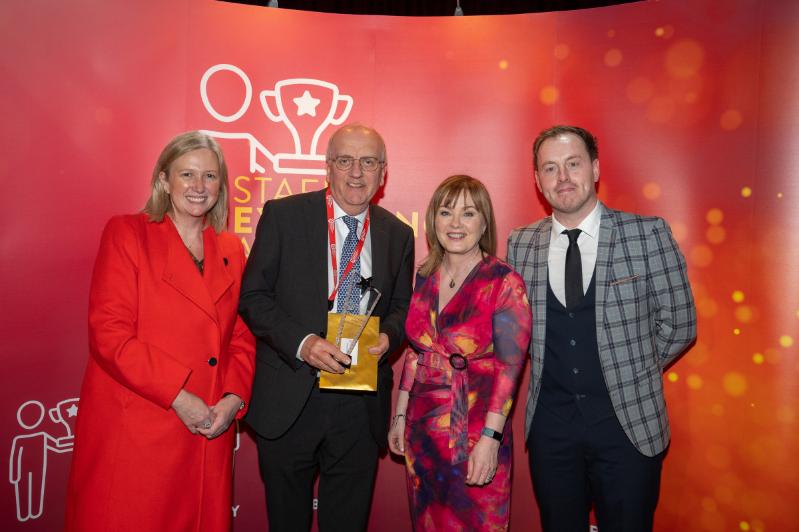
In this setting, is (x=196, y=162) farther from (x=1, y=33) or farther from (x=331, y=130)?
(x=1, y=33)

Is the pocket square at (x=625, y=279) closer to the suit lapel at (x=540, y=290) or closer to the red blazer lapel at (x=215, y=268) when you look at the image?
the suit lapel at (x=540, y=290)

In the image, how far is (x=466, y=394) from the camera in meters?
2.31

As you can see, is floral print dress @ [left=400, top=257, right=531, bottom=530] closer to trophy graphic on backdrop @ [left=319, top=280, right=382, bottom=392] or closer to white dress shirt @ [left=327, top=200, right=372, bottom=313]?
trophy graphic on backdrop @ [left=319, top=280, right=382, bottom=392]

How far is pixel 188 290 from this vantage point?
232cm

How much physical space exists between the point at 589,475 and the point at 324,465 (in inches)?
48.7

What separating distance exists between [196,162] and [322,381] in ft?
3.59

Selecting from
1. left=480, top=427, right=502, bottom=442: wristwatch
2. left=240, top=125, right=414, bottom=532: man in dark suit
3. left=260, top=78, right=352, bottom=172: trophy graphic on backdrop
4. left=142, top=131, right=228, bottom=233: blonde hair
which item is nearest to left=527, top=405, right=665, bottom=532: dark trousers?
left=480, top=427, right=502, bottom=442: wristwatch

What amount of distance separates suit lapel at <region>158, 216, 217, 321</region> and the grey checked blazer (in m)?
1.43

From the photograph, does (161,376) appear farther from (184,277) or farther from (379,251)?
(379,251)

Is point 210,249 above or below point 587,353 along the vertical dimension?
above

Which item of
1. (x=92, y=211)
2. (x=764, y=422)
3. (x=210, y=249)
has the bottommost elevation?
(x=764, y=422)

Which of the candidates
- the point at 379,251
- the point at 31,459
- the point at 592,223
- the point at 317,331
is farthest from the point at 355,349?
the point at 31,459

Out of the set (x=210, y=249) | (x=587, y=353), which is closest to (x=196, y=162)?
(x=210, y=249)

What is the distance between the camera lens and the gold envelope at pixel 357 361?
7.91 ft
